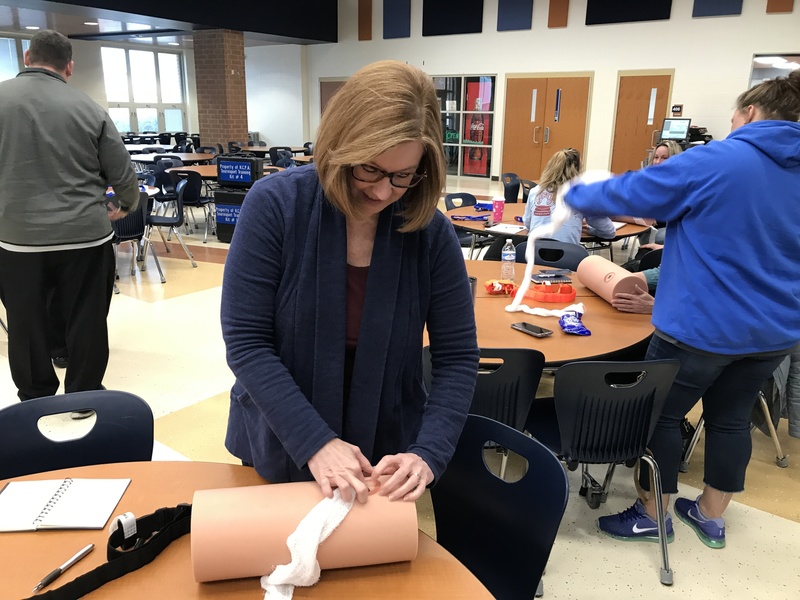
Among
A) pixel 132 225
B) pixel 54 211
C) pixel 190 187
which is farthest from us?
pixel 190 187

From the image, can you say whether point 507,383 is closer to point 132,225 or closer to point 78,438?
point 78,438

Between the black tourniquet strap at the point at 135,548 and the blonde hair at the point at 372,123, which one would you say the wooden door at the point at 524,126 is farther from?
the black tourniquet strap at the point at 135,548

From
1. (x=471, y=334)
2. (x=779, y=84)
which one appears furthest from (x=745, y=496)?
(x=471, y=334)

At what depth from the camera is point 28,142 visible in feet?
8.76

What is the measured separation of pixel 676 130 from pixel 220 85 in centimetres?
842

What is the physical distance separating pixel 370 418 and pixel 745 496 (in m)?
2.22

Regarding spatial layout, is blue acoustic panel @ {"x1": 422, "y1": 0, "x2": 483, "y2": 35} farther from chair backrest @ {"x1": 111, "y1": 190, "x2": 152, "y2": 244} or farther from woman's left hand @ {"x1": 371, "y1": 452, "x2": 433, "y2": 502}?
woman's left hand @ {"x1": 371, "y1": 452, "x2": 433, "y2": 502}

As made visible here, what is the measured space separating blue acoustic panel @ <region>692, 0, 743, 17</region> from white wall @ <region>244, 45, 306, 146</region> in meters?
8.92

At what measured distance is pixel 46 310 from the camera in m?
2.92

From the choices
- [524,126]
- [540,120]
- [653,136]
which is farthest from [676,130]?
[524,126]

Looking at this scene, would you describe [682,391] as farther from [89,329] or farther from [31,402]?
[89,329]

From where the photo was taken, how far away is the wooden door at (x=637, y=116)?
1105cm

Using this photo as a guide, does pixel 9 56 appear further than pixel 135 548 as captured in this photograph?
Yes

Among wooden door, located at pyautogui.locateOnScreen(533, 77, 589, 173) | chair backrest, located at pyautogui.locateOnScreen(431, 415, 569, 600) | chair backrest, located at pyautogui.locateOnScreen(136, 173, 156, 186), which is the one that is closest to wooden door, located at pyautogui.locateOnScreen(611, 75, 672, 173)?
wooden door, located at pyautogui.locateOnScreen(533, 77, 589, 173)
